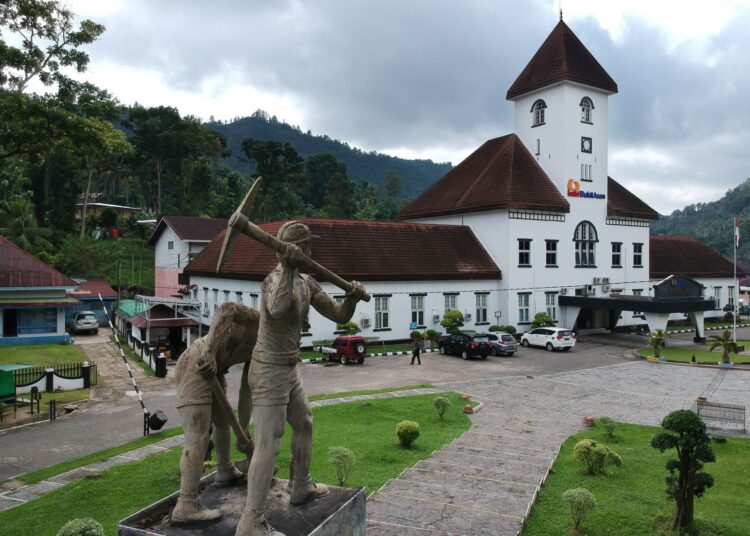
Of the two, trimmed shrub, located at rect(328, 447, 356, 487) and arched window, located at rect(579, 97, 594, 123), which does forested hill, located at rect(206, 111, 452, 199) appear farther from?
trimmed shrub, located at rect(328, 447, 356, 487)

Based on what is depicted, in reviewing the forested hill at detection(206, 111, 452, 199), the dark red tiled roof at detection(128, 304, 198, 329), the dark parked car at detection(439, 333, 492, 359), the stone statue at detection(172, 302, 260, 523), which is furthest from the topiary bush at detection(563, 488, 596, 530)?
the forested hill at detection(206, 111, 452, 199)

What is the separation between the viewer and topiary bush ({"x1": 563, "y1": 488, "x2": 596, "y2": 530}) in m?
8.09

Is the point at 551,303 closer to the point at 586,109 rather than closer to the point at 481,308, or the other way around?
the point at 481,308

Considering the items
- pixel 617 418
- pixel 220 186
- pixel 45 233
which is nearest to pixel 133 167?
pixel 220 186

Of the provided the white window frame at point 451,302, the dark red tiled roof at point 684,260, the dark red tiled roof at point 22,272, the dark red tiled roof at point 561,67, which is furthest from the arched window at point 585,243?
the dark red tiled roof at point 22,272

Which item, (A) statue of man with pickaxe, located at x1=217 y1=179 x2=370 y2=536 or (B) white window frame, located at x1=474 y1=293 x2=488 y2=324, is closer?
(A) statue of man with pickaxe, located at x1=217 y1=179 x2=370 y2=536

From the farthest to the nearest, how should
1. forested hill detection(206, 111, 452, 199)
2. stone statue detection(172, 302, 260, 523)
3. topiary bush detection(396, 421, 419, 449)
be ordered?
forested hill detection(206, 111, 452, 199)
topiary bush detection(396, 421, 419, 449)
stone statue detection(172, 302, 260, 523)

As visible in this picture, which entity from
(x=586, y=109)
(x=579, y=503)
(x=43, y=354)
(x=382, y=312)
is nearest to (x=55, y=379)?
(x=43, y=354)

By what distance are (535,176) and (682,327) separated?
644 inches

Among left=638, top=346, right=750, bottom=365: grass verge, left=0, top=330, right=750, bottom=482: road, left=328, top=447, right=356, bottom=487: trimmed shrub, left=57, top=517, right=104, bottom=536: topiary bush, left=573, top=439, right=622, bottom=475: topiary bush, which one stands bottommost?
left=0, top=330, right=750, bottom=482: road

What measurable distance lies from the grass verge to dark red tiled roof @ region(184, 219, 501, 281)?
951 cm

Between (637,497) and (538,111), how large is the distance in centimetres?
3318

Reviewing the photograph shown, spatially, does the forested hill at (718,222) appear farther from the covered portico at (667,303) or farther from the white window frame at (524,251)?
the white window frame at (524,251)

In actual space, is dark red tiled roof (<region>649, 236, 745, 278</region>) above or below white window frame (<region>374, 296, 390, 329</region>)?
above
